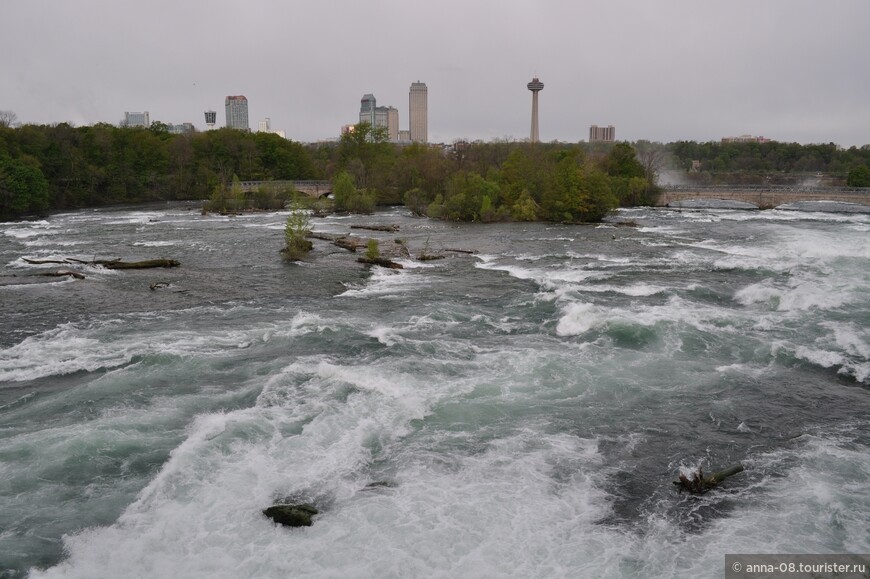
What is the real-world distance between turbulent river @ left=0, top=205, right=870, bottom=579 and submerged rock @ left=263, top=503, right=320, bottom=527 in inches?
7.5

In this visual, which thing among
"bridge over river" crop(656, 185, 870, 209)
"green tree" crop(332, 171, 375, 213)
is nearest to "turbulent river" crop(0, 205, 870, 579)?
"green tree" crop(332, 171, 375, 213)

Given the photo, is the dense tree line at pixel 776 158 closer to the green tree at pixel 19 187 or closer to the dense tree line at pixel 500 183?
the dense tree line at pixel 500 183

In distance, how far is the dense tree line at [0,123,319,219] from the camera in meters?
76.4

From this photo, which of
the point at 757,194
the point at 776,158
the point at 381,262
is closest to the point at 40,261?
the point at 381,262

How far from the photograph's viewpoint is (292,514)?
12.4m

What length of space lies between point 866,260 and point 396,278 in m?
28.2

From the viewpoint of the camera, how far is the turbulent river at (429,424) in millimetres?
11930

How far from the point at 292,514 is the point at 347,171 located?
89585mm

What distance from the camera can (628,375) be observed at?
65.9ft

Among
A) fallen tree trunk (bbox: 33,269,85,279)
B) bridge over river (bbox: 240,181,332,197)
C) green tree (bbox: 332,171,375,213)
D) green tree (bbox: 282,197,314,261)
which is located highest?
bridge over river (bbox: 240,181,332,197)

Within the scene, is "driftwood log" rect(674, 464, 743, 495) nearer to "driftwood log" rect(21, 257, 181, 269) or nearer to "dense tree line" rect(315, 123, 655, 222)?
"driftwood log" rect(21, 257, 181, 269)

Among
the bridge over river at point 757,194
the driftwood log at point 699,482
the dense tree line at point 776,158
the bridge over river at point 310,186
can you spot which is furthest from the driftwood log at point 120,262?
the dense tree line at point 776,158

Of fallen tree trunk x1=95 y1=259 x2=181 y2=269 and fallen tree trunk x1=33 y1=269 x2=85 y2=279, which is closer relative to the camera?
fallen tree trunk x1=33 y1=269 x2=85 y2=279

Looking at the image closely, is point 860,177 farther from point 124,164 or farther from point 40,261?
point 40,261
